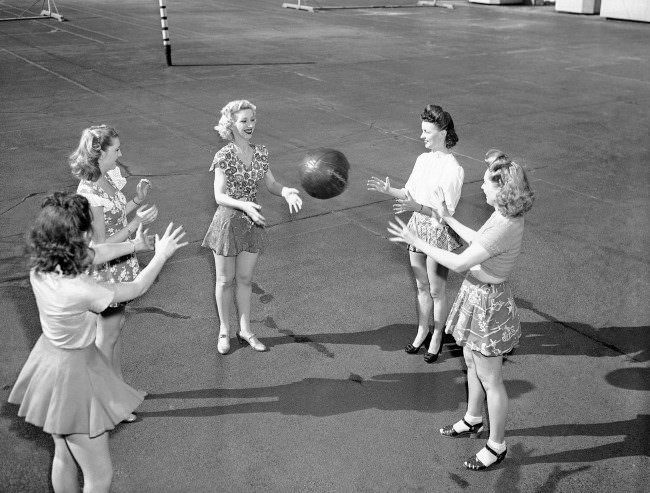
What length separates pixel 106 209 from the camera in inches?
201

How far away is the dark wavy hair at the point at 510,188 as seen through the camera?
14.6 feet

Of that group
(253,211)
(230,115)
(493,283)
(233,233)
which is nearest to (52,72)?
(230,115)

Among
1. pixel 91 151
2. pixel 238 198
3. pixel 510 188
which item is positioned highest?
pixel 91 151

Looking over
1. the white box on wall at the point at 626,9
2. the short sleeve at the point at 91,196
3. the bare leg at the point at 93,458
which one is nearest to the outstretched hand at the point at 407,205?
the short sleeve at the point at 91,196

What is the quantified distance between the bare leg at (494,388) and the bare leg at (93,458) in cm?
244

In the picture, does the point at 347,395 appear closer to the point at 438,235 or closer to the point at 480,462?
the point at 480,462

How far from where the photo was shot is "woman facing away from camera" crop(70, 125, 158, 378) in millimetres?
4965

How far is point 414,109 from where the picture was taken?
14703mm

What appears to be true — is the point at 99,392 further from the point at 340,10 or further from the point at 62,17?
the point at 340,10

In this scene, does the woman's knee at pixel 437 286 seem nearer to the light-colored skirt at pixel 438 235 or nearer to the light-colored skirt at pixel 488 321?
the light-colored skirt at pixel 438 235

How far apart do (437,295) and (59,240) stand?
335 cm

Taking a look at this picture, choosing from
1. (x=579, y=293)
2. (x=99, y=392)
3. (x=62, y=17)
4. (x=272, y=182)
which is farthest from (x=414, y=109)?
(x=62, y=17)

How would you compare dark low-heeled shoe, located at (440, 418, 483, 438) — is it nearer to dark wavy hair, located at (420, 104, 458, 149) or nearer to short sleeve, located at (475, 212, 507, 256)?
short sleeve, located at (475, 212, 507, 256)

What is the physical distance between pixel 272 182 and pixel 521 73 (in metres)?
14.6
